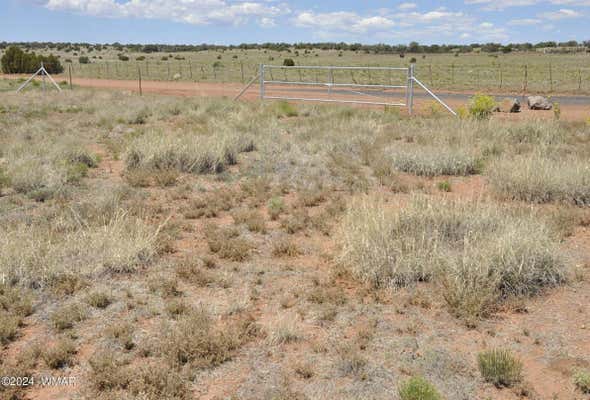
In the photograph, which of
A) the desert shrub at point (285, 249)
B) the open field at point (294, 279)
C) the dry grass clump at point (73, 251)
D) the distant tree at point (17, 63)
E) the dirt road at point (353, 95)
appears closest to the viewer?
the open field at point (294, 279)

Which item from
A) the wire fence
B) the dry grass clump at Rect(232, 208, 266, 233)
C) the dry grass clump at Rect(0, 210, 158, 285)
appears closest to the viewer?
the dry grass clump at Rect(0, 210, 158, 285)

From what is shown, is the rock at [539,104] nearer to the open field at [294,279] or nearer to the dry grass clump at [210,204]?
the open field at [294,279]

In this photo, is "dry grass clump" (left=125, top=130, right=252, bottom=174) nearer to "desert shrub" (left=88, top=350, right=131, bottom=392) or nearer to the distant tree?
"desert shrub" (left=88, top=350, right=131, bottom=392)

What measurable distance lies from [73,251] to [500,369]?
16.6 feet

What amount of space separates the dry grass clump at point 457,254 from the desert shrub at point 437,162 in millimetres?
4211

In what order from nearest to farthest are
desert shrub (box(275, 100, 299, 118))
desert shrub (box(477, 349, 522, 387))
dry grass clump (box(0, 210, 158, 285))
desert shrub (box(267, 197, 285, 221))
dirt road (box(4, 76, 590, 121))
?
desert shrub (box(477, 349, 522, 387))
dry grass clump (box(0, 210, 158, 285))
desert shrub (box(267, 197, 285, 221))
desert shrub (box(275, 100, 299, 118))
dirt road (box(4, 76, 590, 121))

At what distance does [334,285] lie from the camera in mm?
6434

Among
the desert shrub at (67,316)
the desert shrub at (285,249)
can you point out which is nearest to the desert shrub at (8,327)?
the desert shrub at (67,316)

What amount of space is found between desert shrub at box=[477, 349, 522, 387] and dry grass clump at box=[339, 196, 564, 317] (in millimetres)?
913

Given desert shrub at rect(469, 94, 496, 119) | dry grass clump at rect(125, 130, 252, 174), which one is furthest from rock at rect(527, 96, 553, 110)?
dry grass clump at rect(125, 130, 252, 174)

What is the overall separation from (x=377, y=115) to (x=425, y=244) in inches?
481

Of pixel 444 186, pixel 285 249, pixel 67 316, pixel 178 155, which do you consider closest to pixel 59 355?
pixel 67 316

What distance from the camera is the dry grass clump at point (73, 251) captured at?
6301mm

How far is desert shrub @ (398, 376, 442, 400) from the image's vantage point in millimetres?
4227
